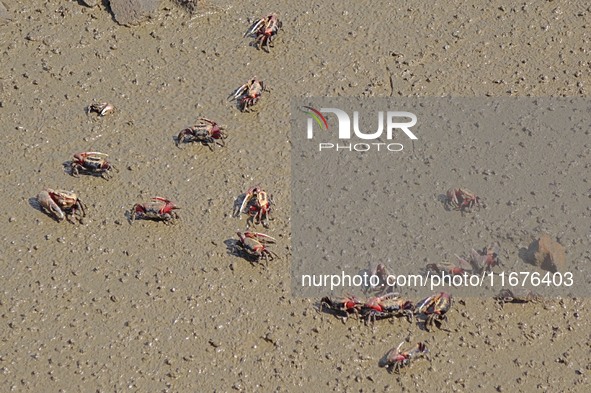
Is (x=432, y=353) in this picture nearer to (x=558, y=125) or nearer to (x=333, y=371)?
(x=333, y=371)

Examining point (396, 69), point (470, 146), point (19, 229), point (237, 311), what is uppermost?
point (396, 69)

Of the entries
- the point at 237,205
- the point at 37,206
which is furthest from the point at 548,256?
the point at 37,206

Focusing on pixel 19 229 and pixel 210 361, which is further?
pixel 19 229

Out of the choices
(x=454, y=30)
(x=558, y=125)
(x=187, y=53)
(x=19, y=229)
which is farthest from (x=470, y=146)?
(x=19, y=229)

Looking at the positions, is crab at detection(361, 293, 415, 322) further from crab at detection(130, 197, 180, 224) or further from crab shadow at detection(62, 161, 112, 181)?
crab shadow at detection(62, 161, 112, 181)

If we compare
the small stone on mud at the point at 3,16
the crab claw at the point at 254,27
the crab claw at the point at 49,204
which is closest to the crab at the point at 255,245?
the crab claw at the point at 49,204

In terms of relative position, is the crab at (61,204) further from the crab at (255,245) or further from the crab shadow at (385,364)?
the crab shadow at (385,364)

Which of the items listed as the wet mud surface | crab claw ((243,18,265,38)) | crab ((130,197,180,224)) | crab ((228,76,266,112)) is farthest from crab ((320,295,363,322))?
crab claw ((243,18,265,38))
